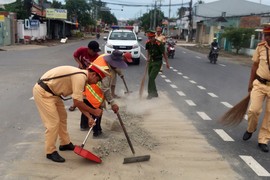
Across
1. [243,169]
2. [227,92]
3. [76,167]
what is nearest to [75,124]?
[76,167]

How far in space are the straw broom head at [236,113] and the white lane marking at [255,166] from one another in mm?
1197

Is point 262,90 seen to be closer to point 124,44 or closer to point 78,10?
point 124,44

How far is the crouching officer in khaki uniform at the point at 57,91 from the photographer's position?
3.89 meters

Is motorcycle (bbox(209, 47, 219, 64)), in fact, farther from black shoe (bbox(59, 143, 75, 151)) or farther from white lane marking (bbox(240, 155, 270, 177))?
black shoe (bbox(59, 143, 75, 151))

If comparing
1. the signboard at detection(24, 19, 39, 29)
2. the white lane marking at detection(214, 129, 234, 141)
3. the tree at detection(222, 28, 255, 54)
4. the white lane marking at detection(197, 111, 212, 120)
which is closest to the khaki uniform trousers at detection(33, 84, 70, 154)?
the white lane marking at detection(214, 129, 234, 141)

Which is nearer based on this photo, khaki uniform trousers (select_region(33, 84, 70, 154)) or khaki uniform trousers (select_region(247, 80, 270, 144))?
khaki uniform trousers (select_region(33, 84, 70, 154))

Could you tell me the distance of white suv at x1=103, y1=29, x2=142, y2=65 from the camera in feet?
53.2

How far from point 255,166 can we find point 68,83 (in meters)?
2.57

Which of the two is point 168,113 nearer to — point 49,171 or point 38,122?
point 38,122

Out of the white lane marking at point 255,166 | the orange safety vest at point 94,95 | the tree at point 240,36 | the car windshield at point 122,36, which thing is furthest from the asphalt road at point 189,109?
the tree at point 240,36

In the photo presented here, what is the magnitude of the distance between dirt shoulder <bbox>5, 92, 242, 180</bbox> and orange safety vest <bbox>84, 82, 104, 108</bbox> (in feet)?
1.92

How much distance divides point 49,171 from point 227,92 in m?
7.02

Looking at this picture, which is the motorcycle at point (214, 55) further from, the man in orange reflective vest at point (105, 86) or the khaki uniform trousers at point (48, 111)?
the khaki uniform trousers at point (48, 111)

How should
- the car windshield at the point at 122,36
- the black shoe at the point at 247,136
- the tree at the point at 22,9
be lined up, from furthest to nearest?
the tree at the point at 22,9 → the car windshield at the point at 122,36 → the black shoe at the point at 247,136
